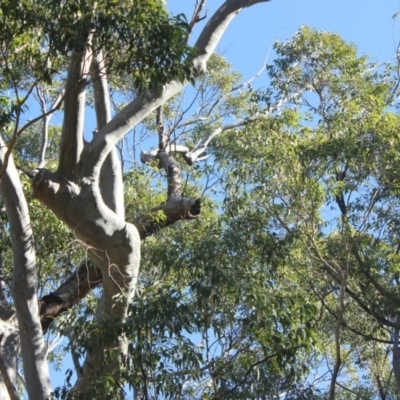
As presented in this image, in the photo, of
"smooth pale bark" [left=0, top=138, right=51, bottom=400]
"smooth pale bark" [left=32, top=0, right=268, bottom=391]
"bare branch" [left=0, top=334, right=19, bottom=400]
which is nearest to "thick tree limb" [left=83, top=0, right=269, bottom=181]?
"smooth pale bark" [left=32, top=0, right=268, bottom=391]

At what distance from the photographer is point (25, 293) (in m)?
6.51

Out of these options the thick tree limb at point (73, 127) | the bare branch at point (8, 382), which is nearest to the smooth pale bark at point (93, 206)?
the thick tree limb at point (73, 127)

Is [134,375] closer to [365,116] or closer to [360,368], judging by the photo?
[365,116]

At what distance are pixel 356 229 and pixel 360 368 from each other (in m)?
2.82

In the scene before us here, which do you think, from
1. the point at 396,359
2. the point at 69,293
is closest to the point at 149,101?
the point at 69,293

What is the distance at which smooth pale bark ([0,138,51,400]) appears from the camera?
20.9ft

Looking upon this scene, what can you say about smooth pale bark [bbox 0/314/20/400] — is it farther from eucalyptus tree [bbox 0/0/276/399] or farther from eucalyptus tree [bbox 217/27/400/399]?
eucalyptus tree [bbox 217/27/400/399]

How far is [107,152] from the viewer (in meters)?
7.39

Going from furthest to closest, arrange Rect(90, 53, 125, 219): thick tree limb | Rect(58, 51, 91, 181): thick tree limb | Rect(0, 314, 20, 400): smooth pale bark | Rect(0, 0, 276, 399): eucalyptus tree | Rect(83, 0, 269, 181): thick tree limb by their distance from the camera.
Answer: Rect(90, 53, 125, 219): thick tree limb < Rect(83, 0, 269, 181): thick tree limb < Rect(58, 51, 91, 181): thick tree limb < Rect(0, 314, 20, 400): smooth pale bark < Rect(0, 0, 276, 399): eucalyptus tree

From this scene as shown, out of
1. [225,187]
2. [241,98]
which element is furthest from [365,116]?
[241,98]

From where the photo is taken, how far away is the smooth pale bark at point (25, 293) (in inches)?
250

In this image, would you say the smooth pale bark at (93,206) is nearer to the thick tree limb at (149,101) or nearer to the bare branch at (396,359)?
the thick tree limb at (149,101)

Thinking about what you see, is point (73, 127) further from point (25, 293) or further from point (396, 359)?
point (396, 359)

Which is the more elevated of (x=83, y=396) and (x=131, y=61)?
(x=131, y=61)
